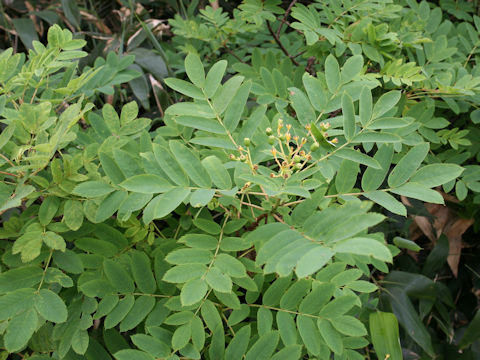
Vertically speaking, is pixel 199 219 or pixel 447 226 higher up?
pixel 199 219

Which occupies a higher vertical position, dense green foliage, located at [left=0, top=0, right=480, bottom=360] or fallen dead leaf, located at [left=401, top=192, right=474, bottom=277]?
dense green foliage, located at [left=0, top=0, right=480, bottom=360]

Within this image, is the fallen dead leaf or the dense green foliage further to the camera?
the fallen dead leaf

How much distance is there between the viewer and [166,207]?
1.83 feet

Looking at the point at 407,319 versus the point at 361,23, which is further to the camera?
the point at 407,319

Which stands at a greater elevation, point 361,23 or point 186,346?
point 361,23

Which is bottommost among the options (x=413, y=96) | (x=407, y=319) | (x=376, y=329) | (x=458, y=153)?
(x=407, y=319)

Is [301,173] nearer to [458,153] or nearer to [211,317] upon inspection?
[211,317]

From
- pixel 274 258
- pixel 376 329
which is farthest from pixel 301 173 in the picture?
pixel 376 329

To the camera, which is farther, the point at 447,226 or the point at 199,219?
the point at 447,226

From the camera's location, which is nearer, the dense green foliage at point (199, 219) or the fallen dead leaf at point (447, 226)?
the dense green foliage at point (199, 219)

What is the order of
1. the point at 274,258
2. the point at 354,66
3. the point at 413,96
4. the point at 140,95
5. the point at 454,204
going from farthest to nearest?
1. the point at 454,204
2. the point at 140,95
3. the point at 413,96
4. the point at 354,66
5. the point at 274,258

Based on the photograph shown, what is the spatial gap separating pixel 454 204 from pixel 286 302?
1.05 meters

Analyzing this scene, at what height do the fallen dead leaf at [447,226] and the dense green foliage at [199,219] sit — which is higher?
the dense green foliage at [199,219]

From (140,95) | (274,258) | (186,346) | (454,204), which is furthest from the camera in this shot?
(454,204)
